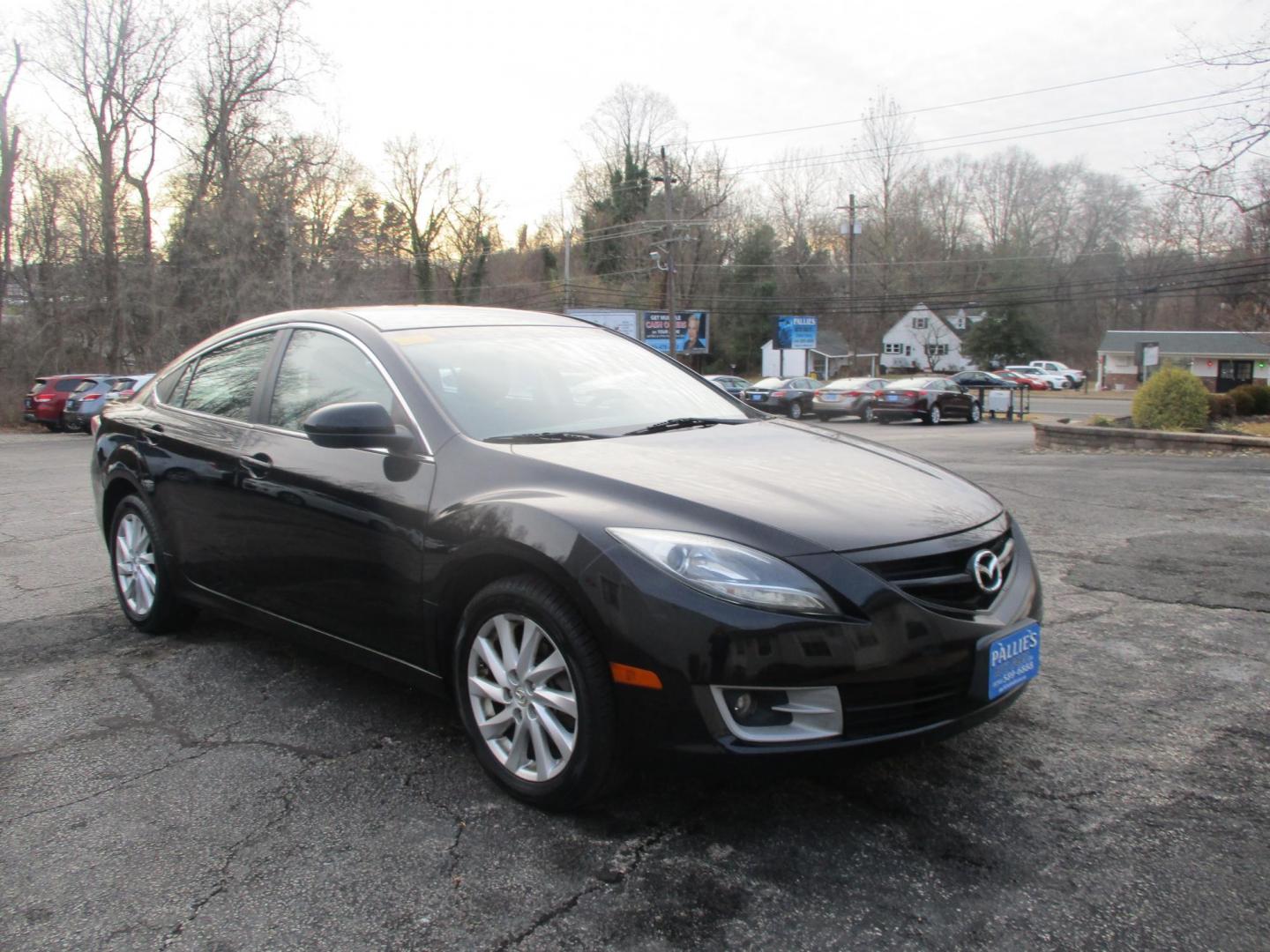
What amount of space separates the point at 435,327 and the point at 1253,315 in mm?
26985

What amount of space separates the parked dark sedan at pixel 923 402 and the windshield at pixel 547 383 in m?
26.2

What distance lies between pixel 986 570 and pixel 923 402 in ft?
90.8

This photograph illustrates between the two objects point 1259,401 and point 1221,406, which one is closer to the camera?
point 1221,406

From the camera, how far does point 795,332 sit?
205ft

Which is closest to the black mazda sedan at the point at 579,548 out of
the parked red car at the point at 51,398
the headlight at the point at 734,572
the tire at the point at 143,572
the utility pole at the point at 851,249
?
the headlight at the point at 734,572

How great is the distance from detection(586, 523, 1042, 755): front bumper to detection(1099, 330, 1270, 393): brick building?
65.2 meters

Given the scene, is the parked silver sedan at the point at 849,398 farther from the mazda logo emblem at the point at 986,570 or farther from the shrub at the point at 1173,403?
the mazda logo emblem at the point at 986,570

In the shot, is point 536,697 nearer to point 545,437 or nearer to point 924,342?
point 545,437

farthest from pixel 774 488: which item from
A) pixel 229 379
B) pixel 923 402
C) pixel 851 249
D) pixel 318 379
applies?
pixel 851 249

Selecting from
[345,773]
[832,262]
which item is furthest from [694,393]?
[832,262]

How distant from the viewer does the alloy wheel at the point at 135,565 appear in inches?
→ 183

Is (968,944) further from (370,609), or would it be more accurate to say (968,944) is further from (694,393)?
(694,393)

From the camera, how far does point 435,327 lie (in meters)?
3.88

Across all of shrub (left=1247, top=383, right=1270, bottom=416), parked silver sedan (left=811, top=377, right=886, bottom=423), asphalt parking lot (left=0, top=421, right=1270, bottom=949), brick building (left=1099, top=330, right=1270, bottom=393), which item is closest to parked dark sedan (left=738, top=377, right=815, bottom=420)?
parked silver sedan (left=811, top=377, right=886, bottom=423)
